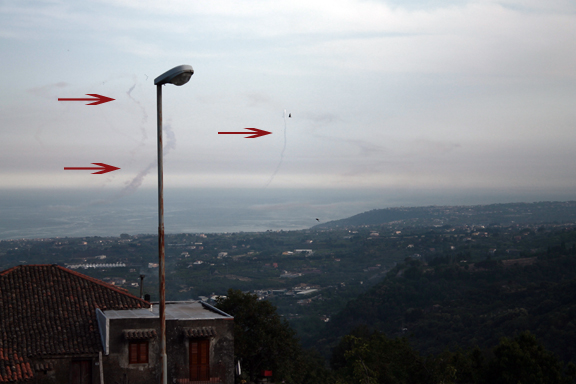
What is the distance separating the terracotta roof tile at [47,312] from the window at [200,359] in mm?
3447

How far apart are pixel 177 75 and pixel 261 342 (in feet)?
92.2

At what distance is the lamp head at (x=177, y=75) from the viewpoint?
8.73 meters

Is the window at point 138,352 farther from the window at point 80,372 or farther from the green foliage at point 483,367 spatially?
the green foliage at point 483,367

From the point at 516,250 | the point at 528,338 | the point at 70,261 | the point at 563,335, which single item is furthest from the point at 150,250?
the point at 528,338

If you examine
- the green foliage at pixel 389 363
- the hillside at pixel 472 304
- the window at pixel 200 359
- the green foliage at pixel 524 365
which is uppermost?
the window at pixel 200 359

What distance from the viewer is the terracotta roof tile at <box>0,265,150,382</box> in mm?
20234

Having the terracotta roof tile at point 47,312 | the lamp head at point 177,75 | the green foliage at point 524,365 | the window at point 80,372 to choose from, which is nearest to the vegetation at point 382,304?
the green foliage at point 524,365

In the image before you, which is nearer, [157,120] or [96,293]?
[157,120]

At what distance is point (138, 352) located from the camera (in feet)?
69.0

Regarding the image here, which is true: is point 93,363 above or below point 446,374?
above

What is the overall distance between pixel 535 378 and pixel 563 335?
118ft

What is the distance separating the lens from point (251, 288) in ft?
469

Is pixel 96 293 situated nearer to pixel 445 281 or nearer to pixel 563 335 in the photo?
pixel 563 335

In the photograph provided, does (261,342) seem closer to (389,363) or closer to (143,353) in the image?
(389,363)
